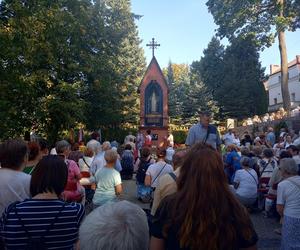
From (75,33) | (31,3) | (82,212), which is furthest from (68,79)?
(82,212)

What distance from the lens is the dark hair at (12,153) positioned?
13.2 feet

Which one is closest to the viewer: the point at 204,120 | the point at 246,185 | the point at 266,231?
the point at 204,120

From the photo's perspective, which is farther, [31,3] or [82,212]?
[31,3]

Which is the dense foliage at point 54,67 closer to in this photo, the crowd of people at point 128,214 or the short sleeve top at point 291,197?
the short sleeve top at point 291,197

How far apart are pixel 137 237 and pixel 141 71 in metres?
42.0

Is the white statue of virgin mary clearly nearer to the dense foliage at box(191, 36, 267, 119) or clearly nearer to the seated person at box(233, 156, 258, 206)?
the dense foliage at box(191, 36, 267, 119)

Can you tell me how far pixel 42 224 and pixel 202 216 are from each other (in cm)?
117

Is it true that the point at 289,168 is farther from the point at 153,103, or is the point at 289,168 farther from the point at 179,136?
the point at 179,136

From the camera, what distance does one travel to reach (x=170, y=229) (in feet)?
8.32

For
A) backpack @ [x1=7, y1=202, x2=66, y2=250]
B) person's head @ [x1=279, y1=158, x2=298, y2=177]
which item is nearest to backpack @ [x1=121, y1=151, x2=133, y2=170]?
person's head @ [x1=279, y1=158, x2=298, y2=177]

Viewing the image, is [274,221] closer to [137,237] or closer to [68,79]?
[137,237]

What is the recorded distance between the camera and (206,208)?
251 centimetres

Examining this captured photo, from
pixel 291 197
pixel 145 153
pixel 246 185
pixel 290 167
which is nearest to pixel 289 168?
pixel 290 167

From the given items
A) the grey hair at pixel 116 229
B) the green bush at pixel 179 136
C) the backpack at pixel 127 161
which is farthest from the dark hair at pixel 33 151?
the green bush at pixel 179 136
